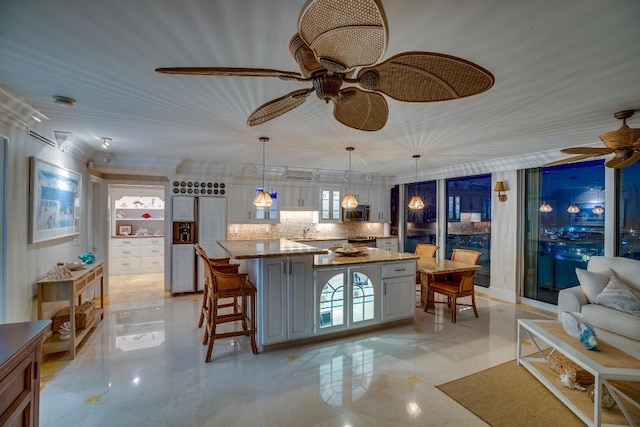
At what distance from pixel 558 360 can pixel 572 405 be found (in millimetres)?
576

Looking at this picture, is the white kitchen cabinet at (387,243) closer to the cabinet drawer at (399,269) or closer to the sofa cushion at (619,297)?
the cabinet drawer at (399,269)

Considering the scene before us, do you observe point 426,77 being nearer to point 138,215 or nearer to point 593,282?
point 593,282

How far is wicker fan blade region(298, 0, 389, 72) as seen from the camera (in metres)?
0.85

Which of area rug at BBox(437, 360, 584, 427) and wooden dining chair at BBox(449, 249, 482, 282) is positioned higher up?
wooden dining chair at BBox(449, 249, 482, 282)

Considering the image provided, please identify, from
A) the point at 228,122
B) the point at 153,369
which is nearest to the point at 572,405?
the point at 153,369

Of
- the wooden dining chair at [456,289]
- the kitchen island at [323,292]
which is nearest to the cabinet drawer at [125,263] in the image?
the kitchen island at [323,292]

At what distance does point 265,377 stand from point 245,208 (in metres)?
3.95

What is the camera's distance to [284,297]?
327 centimetres

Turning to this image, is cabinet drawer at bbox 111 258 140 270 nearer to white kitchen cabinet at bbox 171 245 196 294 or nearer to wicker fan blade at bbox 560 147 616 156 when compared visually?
white kitchen cabinet at bbox 171 245 196 294

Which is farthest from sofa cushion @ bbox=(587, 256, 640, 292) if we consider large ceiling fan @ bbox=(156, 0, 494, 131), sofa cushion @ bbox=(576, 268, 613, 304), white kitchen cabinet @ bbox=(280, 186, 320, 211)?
white kitchen cabinet @ bbox=(280, 186, 320, 211)

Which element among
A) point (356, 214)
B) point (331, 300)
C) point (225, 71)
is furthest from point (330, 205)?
point (225, 71)

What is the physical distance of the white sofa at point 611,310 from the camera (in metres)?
2.83

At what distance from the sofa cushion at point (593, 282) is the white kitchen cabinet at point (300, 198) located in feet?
15.7

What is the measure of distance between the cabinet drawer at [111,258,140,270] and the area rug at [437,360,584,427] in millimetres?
7214
